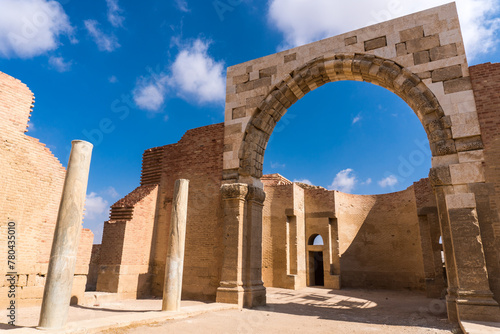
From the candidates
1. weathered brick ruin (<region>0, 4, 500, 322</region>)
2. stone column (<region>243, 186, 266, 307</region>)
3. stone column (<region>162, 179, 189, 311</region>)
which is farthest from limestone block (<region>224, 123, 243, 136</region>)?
stone column (<region>162, 179, 189, 311</region>)

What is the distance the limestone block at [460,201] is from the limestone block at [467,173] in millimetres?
273

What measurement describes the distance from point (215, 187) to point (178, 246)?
2.50 metres

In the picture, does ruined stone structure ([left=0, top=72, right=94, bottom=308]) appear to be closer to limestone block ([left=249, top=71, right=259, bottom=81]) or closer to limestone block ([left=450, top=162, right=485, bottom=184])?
limestone block ([left=249, top=71, right=259, bottom=81])

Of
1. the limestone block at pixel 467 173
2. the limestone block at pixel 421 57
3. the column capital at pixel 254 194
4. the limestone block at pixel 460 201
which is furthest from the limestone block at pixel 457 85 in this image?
the column capital at pixel 254 194

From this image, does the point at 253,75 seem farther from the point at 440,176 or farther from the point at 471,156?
the point at 471,156

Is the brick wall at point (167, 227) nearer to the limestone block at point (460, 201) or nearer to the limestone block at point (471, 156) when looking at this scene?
the limestone block at point (460, 201)

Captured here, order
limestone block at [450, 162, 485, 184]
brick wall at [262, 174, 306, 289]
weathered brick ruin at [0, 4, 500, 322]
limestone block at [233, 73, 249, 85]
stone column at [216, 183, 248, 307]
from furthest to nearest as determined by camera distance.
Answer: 1. brick wall at [262, 174, 306, 289]
2. limestone block at [233, 73, 249, 85]
3. stone column at [216, 183, 248, 307]
4. limestone block at [450, 162, 485, 184]
5. weathered brick ruin at [0, 4, 500, 322]

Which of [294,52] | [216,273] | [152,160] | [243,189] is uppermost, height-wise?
[294,52]

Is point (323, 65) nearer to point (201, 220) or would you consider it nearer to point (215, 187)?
point (215, 187)

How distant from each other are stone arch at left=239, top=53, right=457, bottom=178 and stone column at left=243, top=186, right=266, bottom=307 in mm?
680

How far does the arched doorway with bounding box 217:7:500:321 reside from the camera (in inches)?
232

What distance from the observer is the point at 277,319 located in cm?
616

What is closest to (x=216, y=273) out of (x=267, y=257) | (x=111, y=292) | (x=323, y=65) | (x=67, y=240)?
(x=111, y=292)

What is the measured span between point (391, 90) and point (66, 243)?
290 inches
